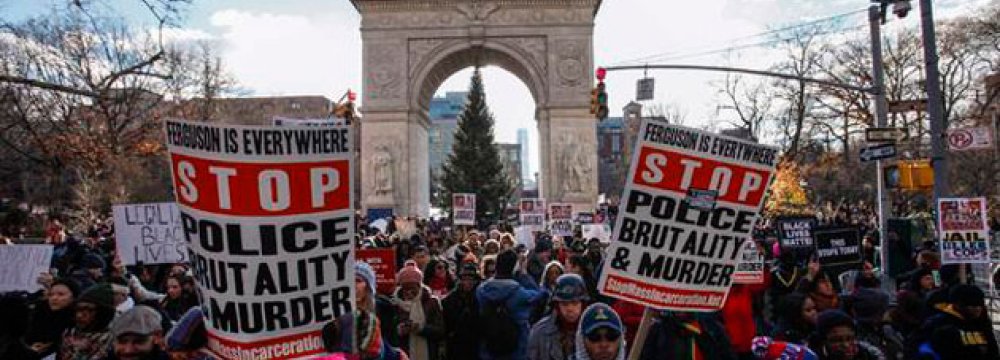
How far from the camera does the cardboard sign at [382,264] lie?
7715mm

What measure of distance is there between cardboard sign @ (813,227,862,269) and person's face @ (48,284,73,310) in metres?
6.96

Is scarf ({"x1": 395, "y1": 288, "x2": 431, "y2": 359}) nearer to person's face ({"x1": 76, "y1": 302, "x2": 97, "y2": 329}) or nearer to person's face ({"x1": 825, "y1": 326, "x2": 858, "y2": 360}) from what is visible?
person's face ({"x1": 76, "y1": 302, "x2": 97, "y2": 329})

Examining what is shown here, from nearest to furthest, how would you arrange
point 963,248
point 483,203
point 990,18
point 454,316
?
1. point 454,316
2. point 963,248
3. point 990,18
4. point 483,203

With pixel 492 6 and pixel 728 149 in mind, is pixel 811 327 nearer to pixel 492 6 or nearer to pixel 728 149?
pixel 728 149

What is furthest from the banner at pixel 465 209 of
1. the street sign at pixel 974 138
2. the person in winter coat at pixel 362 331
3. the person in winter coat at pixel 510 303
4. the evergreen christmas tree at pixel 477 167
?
the evergreen christmas tree at pixel 477 167

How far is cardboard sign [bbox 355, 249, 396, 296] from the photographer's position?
7.71 meters

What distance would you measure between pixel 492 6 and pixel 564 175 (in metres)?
7.66

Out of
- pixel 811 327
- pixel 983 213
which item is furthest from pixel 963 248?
pixel 811 327

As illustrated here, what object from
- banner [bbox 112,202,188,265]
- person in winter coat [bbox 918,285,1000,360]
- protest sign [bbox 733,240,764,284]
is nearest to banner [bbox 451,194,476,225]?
banner [bbox 112,202,188,265]

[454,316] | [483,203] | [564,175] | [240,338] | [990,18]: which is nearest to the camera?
[240,338]

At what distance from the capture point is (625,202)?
4.07m

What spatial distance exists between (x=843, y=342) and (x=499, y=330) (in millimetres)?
2668

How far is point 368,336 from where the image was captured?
3980mm

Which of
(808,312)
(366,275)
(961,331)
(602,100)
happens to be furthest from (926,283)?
(602,100)
